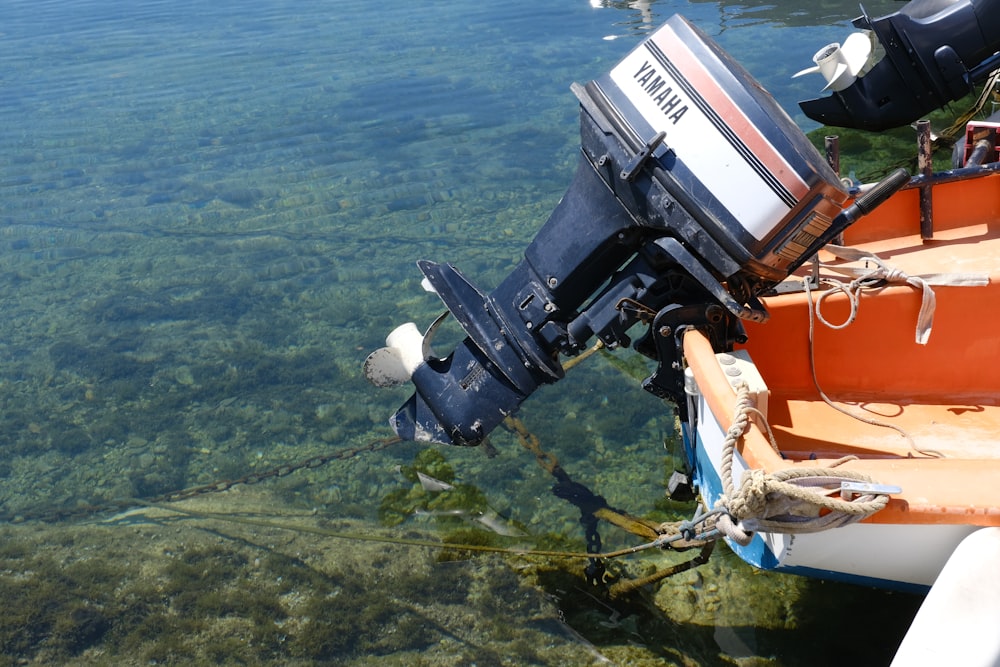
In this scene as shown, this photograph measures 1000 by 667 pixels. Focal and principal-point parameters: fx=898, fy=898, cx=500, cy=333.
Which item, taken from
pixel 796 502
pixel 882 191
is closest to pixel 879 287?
pixel 882 191

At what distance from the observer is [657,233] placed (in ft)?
9.04

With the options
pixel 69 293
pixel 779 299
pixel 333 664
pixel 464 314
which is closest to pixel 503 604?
pixel 333 664

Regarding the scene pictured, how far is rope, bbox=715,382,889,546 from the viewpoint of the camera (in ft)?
6.98

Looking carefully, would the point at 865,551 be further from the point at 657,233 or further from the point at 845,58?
the point at 845,58

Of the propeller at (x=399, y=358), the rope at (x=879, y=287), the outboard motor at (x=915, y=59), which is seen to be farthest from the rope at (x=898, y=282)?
the outboard motor at (x=915, y=59)

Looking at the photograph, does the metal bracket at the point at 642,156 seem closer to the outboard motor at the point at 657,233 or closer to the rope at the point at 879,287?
the outboard motor at the point at 657,233

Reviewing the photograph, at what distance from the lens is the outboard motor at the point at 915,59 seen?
5.63 metres

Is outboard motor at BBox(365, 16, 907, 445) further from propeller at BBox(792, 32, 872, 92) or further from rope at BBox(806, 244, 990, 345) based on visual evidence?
propeller at BBox(792, 32, 872, 92)

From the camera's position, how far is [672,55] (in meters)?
2.68

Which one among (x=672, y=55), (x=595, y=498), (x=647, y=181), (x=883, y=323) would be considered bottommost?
(x=595, y=498)

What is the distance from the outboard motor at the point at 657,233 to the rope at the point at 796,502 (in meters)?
0.58

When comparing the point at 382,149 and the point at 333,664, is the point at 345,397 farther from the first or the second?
the point at 382,149

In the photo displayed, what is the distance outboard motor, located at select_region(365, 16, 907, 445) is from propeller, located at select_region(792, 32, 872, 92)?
10.5 ft

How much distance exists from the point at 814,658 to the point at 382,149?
5.65 metres
